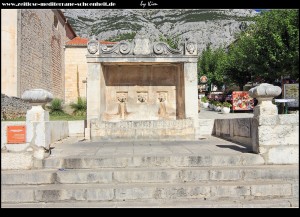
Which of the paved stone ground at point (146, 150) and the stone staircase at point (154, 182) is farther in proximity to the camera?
the paved stone ground at point (146, 150)

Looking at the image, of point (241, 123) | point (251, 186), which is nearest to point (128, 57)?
point (241, 123)

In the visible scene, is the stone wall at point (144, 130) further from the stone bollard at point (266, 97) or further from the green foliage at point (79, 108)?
the green foliage at point (79, 108)

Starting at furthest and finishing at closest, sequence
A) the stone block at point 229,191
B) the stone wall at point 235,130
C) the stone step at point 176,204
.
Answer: the stone wall at point 235,130 < the stone block at point 229,191 < the stone step at point 176,204

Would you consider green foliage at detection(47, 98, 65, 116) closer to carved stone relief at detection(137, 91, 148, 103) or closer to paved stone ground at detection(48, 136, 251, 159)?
carved stone relief at detection(137, 91, 148, 103)

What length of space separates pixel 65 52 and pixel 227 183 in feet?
110

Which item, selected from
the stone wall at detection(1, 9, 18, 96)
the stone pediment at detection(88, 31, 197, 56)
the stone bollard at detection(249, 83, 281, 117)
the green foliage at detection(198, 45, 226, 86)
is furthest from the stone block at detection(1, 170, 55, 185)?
the green foliage at detection(198, 45, 226, 86)

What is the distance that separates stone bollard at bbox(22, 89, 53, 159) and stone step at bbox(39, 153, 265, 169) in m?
0.30

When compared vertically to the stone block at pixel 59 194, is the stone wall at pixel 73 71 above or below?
above

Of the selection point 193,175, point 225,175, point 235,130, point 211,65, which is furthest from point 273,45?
point 211,65

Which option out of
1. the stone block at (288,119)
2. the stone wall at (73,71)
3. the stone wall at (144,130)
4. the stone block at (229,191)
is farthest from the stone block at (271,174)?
the stone wall at (73,71)

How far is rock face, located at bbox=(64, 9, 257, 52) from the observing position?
8725cm

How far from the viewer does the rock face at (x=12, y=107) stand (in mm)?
17234

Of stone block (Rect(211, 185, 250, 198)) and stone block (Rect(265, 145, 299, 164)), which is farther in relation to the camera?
stone block (Rect(265, 145, 299, 164))

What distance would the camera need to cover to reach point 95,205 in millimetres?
3967
